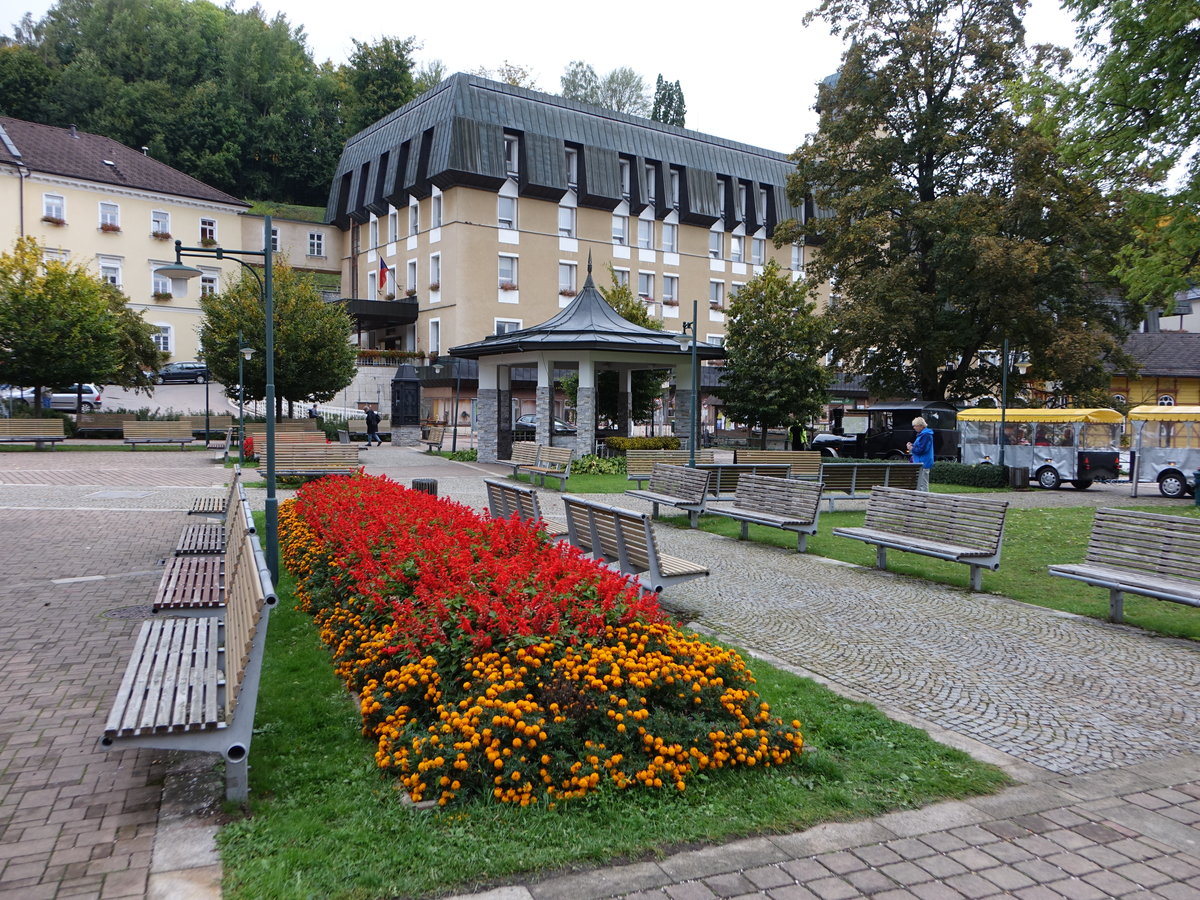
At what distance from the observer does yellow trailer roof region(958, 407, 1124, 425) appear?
23688 mm

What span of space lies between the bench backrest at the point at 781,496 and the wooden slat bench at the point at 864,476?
2.40 meters

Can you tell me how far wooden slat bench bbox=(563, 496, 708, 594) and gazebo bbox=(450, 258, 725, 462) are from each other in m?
15.0

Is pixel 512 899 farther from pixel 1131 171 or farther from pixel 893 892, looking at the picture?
pixel 1131 171

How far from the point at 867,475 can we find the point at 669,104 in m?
67.7

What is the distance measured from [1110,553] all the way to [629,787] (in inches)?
242

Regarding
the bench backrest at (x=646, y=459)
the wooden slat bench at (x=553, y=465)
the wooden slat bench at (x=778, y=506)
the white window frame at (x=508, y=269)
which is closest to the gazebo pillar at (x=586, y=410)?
the wooden slat bench at (x=553, y=465)

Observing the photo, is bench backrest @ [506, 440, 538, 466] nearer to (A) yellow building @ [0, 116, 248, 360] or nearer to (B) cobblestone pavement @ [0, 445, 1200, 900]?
(B) cobblestone pavement @ [0, 445, 1200, 900]

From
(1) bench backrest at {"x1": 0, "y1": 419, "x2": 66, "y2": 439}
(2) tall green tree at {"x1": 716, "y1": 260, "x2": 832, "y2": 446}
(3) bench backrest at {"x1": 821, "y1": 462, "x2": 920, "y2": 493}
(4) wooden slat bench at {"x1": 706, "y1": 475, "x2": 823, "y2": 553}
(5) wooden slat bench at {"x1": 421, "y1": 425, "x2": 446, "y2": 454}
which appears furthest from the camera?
(5) wooden slat bench at {"x1": 421, "y1": 425, "x2": 446, "y2": 454}

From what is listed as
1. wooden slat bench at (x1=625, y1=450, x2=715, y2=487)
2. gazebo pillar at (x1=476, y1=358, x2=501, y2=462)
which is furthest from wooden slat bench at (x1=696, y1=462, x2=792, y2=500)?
gazebo pillar at (x1=476, y1=358, x2=501, y2=462)

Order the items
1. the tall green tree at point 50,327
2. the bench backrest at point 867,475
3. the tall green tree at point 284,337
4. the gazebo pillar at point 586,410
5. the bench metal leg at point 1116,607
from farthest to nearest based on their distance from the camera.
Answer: the tall green tree at point 284,337
the tall green tree at point 50,327
the gazebo pillar at point 586,410
the bench backrest at point 867,475
the bench metal leg at point 1116,607

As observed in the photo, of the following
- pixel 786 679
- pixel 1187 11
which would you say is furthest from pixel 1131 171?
pixel 786 679

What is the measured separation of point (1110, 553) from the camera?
26.5 feet

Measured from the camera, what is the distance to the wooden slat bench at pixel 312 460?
18.4m

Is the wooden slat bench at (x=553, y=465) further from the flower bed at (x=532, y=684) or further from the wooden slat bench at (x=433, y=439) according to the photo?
the flower bed at (x=532, y=684)
